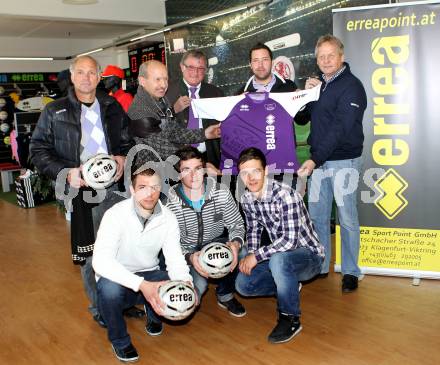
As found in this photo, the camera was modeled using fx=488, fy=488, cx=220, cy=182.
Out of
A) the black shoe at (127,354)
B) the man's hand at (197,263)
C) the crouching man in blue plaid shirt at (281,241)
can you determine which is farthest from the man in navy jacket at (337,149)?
the black shoe at (127,354)

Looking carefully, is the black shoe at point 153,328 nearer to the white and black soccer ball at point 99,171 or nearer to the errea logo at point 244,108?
the white and black soccer ball at point 99,171

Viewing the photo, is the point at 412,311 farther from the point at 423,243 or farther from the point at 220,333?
the point at 220,333

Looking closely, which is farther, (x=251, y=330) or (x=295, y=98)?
(x=295, y=98)

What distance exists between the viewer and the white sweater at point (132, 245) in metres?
2.76

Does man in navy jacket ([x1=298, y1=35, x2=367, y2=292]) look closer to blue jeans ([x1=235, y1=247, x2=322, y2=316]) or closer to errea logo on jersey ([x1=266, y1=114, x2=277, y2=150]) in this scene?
errea logo on jersey ([x1=266, y1=114, x2=277, y2=150])

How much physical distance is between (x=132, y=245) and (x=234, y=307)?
956mm

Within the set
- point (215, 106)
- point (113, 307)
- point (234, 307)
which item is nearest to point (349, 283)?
→ point (234, 307)

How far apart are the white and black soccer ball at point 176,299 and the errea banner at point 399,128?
1837 millimetres

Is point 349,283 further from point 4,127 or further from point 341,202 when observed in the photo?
point 4,127

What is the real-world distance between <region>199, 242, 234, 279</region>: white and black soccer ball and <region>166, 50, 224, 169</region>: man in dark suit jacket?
0.92 metres

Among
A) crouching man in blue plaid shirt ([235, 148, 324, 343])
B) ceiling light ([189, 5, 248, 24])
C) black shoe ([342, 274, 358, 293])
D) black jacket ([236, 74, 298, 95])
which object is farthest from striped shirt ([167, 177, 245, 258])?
ceiling light ([189, 5, 248, 24])

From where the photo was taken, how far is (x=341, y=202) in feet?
12.2

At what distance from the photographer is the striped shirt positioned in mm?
3229

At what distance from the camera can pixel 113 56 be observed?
1405 cm
